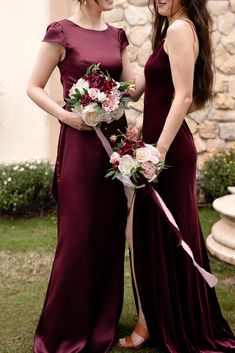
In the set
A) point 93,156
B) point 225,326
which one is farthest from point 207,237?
point 93,156

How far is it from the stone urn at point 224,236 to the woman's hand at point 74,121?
233 cm

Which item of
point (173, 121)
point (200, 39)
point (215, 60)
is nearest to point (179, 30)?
point (200, 39)

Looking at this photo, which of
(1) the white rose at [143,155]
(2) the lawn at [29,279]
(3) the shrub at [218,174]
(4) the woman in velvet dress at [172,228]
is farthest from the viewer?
(3) the shrub at [218,174]

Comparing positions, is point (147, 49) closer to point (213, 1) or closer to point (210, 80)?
point (213, 1)

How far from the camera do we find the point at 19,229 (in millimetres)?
6801

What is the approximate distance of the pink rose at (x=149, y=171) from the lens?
316 cm

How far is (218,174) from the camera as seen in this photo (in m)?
7.29

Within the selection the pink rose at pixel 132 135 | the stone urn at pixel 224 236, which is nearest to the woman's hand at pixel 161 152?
the pink rose at pixel 132 135

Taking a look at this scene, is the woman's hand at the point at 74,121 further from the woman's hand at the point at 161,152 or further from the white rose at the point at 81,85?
the woman's hand at the point at 161,152

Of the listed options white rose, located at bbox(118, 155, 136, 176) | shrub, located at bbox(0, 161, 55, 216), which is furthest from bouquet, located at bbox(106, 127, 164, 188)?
shrub, located at bbox(0, 161, 55, 216)

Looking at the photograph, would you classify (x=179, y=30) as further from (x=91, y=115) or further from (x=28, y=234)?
(x=28, y=234)

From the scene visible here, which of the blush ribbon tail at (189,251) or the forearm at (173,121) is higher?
the forearm at (173,121)

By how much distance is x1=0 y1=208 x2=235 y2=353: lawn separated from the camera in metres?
4.04

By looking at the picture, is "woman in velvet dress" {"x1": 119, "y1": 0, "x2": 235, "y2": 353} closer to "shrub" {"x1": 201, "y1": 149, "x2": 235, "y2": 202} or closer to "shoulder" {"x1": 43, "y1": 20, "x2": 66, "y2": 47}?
"shoulder" {"x1": 43, "y1": 20, "x2": 66, "y2": 47}
